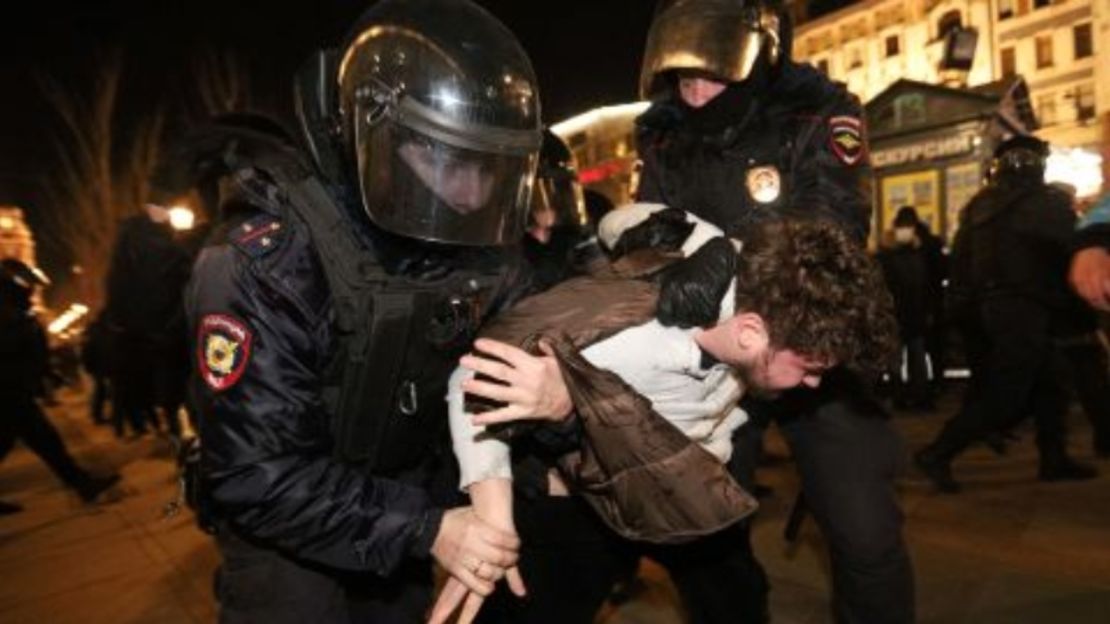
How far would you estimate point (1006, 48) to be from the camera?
36812 mm

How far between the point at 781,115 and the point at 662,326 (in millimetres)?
987

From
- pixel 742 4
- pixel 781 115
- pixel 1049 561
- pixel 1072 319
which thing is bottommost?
pixel 1049 561

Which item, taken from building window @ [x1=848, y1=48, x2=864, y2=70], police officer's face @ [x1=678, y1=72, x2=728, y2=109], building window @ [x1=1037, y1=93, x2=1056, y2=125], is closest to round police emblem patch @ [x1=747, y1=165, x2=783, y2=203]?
police officer's face @ [x1=678, y1=72, x2=728, y2=109]

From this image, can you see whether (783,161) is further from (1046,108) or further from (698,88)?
(1046,108)

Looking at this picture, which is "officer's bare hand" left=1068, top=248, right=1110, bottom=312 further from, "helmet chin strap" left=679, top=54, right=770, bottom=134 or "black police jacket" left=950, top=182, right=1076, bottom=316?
"black police jacket" left=950, top=182, right=1076, bottom=316

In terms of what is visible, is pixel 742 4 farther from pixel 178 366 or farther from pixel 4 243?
pixel 4 243

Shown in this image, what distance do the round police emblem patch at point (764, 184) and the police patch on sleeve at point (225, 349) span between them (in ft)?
4.62

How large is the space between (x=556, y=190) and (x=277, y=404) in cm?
228

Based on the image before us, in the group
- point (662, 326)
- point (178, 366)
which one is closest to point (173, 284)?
point (178, 366)

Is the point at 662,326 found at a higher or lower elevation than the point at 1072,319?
higher

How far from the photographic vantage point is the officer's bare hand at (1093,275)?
2.51m

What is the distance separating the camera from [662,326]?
175 centimetres

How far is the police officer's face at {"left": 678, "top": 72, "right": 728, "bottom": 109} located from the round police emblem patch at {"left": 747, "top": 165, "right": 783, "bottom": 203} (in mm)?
278

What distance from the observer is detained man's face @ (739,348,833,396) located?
172 cm
